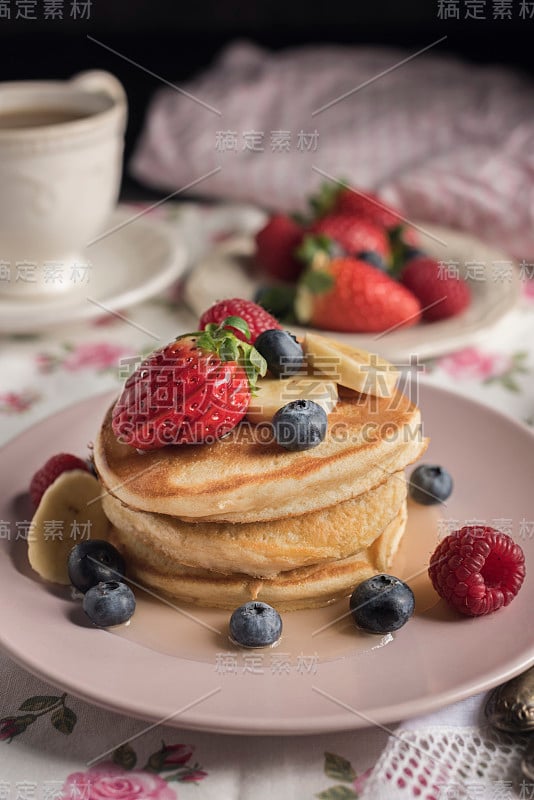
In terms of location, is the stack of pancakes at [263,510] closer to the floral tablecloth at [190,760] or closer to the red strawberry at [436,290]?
the floral tablecloth at [190,760]

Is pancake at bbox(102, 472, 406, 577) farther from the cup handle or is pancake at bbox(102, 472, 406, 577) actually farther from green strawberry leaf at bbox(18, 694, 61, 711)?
the cup handle

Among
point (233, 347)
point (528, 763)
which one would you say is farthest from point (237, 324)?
point (528, 763)

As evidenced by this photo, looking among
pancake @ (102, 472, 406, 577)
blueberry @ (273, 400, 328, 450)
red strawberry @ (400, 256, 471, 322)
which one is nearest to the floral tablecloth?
pancake @ (102, 472, 406, 577)

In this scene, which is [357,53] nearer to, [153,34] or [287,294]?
[153,34]

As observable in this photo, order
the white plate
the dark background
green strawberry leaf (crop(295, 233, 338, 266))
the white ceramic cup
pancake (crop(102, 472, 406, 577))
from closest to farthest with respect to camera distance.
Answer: pancake (crop(102, 472, 406, 577)), the white plate, the white ceramic cup, green strawberry leaf (crop(295, 233, 338, 266)), the dark background

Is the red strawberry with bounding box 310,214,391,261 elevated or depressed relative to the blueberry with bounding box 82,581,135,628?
depressed

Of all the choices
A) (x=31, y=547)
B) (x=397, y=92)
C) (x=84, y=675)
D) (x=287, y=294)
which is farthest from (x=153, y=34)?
(x=84, y=675)

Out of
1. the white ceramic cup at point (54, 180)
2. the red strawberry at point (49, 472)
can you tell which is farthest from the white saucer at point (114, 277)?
the red strawberry at point (49, 472)
